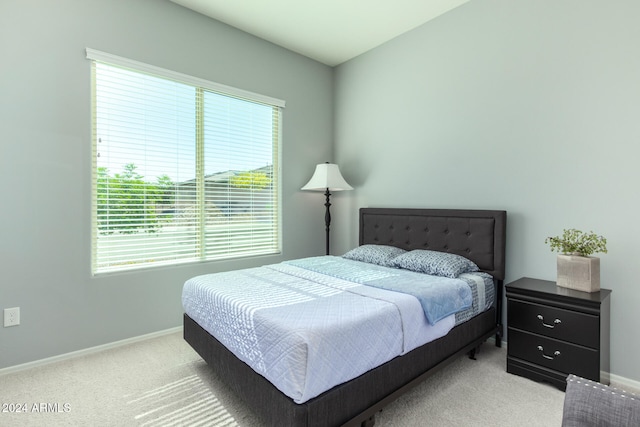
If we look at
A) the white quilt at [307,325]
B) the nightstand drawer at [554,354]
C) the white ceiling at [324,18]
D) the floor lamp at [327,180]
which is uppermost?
the white ceiling at [324,18]

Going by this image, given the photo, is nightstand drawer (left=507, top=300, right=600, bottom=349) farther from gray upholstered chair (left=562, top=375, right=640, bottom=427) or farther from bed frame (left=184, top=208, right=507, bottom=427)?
gray upholstered chair (left=562, top=375, right=640, bottom=427)

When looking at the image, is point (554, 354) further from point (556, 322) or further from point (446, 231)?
point (446, 231)

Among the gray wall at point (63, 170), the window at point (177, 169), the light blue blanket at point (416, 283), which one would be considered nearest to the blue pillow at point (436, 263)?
the light blue blanket at point (416, 283)

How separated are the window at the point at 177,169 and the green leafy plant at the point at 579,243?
8.99 ft

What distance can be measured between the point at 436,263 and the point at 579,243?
951 mm

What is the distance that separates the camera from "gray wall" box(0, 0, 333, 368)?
2271mm

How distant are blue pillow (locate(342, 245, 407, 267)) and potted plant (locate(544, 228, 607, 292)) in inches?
49.7

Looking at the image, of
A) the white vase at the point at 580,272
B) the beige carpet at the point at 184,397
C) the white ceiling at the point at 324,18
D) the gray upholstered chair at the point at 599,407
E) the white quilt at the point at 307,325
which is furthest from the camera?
the white ceiling at the point at 324,18

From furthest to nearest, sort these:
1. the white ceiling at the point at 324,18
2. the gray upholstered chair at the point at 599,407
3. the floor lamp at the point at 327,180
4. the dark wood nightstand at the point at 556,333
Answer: the floor lamp at the point at 327,180 → the white ceiling at the point at 324,18 → the dark wood nightstand at the point at 556,333 → the gray upholstered chair at the point at 599,407

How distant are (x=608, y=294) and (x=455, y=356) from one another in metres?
1.07

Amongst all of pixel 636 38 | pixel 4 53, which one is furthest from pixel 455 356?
pixel 4 53

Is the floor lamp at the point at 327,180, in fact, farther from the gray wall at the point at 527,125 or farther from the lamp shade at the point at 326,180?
the gray wall at the point at 527,125

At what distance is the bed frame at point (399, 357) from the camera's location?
56.8 inches

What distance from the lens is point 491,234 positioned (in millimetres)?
2701
